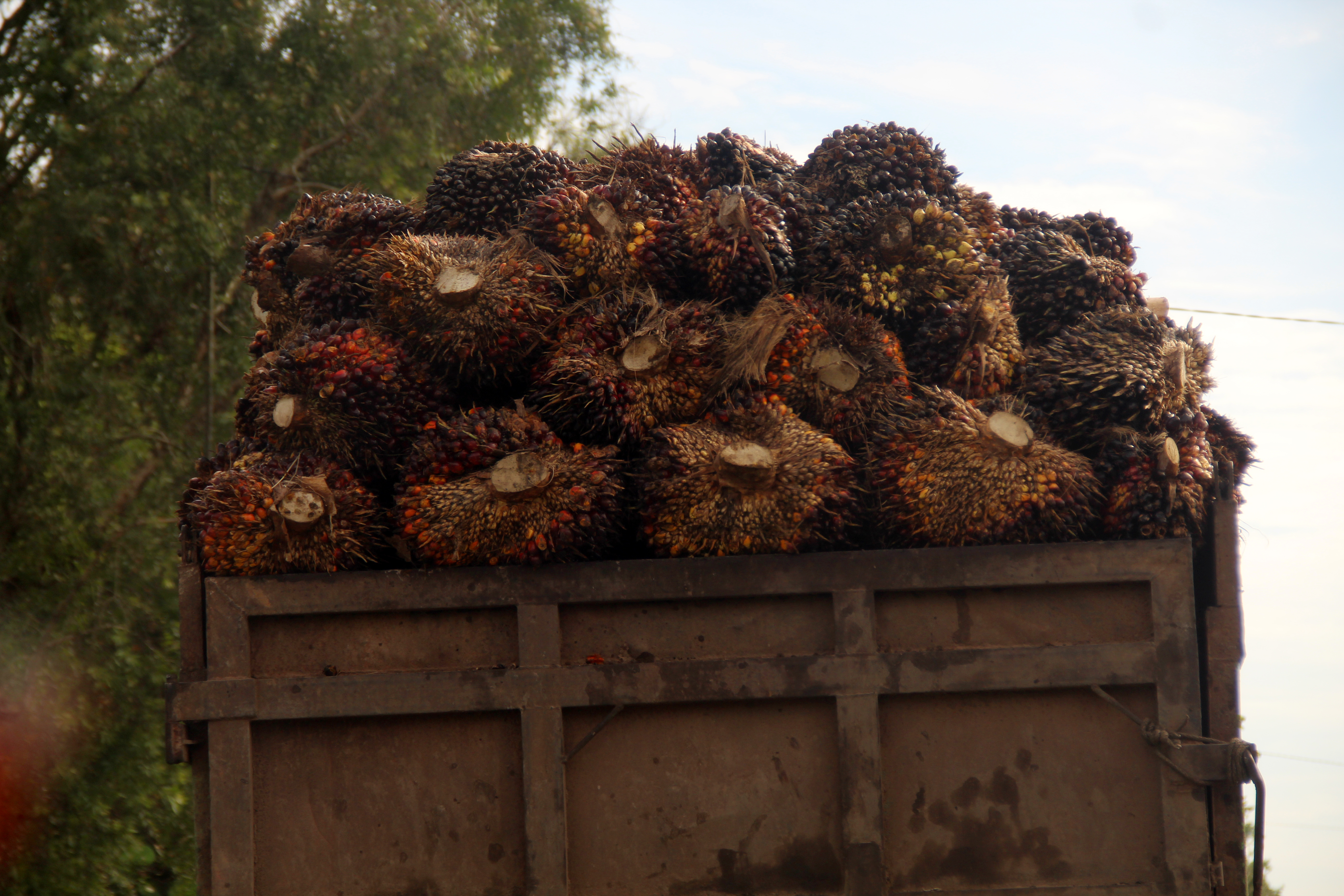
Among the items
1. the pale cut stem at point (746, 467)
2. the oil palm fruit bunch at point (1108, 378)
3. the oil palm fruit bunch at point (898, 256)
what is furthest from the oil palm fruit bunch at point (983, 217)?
the pale cut stem at point (746, 467)

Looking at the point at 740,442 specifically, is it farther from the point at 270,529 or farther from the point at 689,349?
the point at 270,529

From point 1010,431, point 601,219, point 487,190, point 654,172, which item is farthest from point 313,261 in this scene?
point 1010,431

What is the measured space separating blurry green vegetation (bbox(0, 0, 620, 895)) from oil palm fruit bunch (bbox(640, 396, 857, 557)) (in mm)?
5349

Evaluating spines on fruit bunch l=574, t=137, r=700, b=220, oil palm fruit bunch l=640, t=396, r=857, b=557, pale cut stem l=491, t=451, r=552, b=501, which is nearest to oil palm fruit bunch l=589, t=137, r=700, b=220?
spines on fruit bunch l=574, t=137, r=700, b=220

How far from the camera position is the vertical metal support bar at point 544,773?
8.45ft

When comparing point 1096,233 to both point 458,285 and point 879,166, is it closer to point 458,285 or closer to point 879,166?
point 879,166

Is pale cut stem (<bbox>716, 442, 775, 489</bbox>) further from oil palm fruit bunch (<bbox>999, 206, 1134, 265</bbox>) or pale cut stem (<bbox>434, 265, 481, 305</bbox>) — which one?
oil palm fruit bunch (<bbox>999, 206, 1134, 265</bbox>)

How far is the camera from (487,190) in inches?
134

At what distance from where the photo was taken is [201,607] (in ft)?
9.11

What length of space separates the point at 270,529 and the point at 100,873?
15.6ft

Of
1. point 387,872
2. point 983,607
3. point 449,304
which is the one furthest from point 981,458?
point 387,872

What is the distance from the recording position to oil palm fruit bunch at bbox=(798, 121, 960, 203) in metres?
3.44

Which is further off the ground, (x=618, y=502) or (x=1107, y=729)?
(x=618, y=502)

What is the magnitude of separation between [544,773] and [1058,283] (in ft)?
7.29
